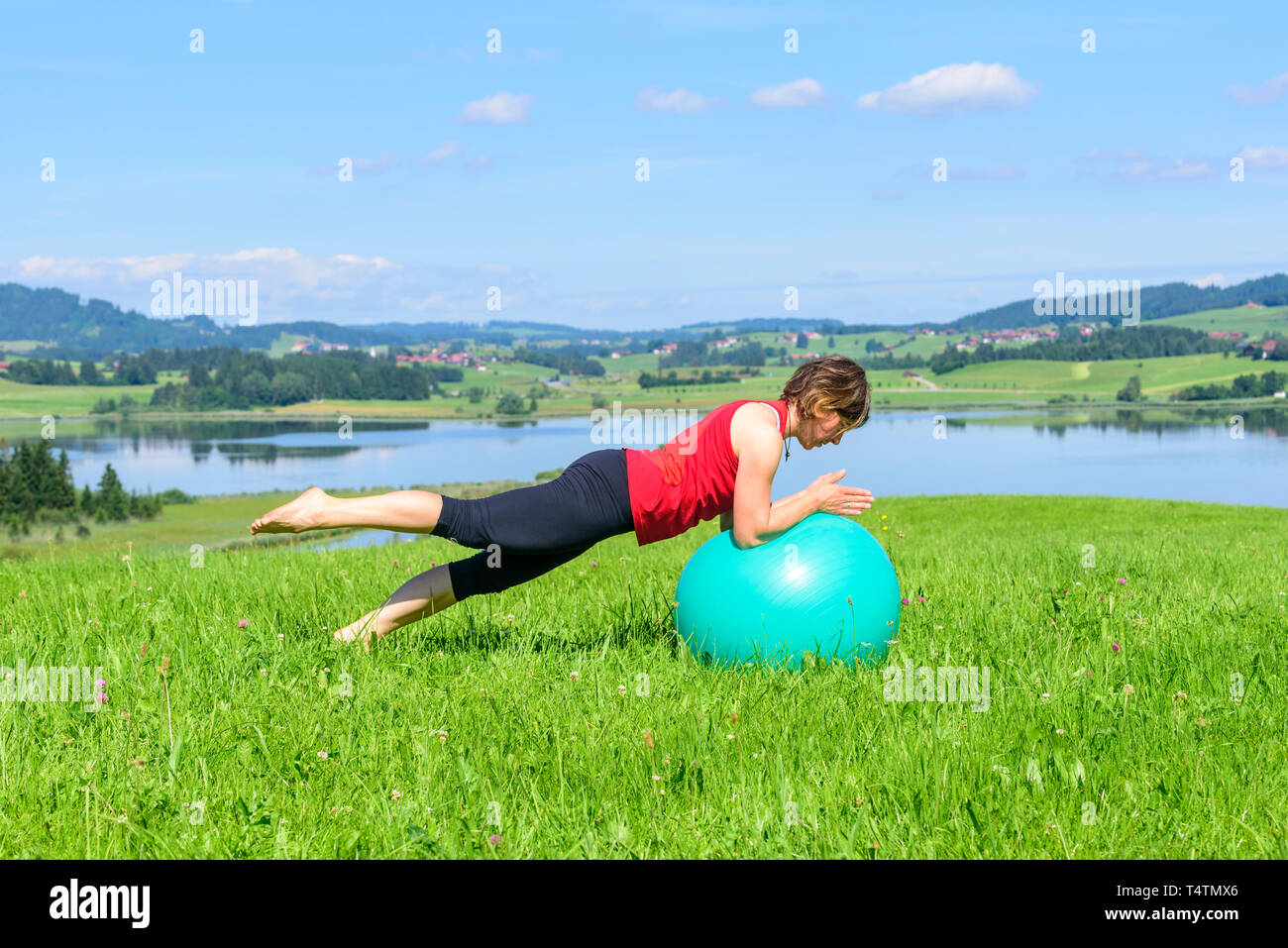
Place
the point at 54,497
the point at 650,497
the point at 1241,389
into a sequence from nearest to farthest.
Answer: the point at 650,497 → the point at 54,497 → the point at 1241,389

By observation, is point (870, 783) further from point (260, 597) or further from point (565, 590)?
point (260, 597)

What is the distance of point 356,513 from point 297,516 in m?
0.33

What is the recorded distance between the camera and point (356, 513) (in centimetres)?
530

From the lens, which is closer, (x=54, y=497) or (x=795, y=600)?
(x=795, y=600)

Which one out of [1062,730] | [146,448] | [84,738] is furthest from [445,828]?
[146,448]

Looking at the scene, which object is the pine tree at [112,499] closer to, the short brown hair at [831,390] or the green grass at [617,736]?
the green grass at [617,736]

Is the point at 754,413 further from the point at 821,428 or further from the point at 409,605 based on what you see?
the point at 409,605

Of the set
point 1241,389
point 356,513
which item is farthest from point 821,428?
point 1241,389

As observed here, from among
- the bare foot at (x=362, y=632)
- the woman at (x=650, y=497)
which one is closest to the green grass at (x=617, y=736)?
the bare foot at (x=362, y=632)

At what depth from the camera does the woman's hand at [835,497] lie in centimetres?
641

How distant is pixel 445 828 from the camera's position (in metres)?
3.84

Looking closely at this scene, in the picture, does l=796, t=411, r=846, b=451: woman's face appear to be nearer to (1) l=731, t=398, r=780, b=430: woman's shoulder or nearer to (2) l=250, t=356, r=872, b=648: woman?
(2) l=250, t=356, r=872, b=648: woman

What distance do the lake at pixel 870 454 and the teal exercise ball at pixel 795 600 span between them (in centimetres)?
7347

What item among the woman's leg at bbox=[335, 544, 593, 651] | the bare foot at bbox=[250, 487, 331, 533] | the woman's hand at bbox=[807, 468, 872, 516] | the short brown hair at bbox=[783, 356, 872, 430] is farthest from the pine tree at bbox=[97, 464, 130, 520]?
the short brown hair at bbox=[783, 356, 872, 430]
